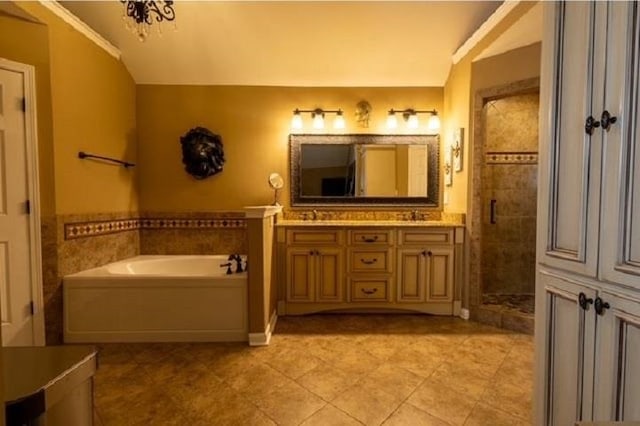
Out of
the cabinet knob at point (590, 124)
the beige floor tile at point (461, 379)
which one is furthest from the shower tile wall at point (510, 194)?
the cabinet knob at point (590, 124)

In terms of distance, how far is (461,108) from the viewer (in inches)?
136

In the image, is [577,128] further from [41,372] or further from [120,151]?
[120,151]

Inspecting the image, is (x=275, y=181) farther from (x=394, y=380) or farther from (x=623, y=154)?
(x=623, y=154)

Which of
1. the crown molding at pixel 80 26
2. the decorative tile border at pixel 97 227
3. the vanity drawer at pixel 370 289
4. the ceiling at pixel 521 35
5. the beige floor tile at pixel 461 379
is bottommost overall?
the beige floor tile at pixel 461 379

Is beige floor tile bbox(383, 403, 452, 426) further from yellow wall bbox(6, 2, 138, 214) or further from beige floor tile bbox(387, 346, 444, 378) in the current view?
yellow wall bbox(6, 2, 138, 214)

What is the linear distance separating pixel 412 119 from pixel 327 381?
2868 millimetres

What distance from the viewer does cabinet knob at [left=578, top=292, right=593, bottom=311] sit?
46.1 inches

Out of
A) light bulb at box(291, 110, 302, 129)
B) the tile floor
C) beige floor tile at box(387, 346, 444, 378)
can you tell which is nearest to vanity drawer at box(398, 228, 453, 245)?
the tile floor

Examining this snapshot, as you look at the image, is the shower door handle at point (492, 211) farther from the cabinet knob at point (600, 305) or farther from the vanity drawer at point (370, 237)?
the cabinet knob at point (600, 305)

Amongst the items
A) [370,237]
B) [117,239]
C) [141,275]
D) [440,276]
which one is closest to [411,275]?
[440,276]

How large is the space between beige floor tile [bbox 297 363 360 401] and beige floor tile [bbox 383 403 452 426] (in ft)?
1.17

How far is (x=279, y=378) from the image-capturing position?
2230mm

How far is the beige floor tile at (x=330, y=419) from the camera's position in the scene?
1.79 m

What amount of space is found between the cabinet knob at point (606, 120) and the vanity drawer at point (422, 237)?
2.30 meters
